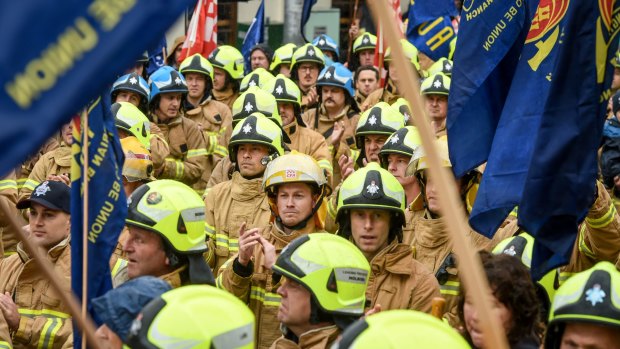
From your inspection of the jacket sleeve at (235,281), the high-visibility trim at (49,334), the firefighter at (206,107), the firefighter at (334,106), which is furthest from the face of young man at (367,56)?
the high-visibility trim at (49,334)

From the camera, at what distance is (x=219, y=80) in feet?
55.2

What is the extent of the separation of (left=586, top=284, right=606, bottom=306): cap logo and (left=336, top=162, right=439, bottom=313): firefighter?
2.05m

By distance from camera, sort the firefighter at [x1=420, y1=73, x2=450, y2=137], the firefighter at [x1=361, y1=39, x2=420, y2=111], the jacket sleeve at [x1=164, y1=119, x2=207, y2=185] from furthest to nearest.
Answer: the firefighter at [x1=361, y1=39, x2=420, y2=111] → the jacket sleeve at [x1=164, y1=119, x2=207, y2=185] → the firefighter at [x1=420, y1=73, x2=450, y2=137]

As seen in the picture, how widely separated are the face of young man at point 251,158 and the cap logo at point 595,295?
499cm

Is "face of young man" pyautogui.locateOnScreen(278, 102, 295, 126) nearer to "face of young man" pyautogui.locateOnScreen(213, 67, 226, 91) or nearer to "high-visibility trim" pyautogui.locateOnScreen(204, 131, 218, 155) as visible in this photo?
"high-visibility trim" pyautogui.locateOnScreen(204, 131, 218, 155)

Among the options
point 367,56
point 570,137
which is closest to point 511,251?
point 570,137

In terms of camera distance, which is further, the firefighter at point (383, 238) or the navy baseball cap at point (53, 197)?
the navy baseball cap at point (53, 197)

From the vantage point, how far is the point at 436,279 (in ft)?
25.5

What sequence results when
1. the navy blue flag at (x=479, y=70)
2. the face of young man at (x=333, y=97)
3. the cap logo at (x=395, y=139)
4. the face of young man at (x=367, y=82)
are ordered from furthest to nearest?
1. the face of young man at (x=367, y=82)
2. the face of young man at (x=333, y=97)
3. the cap logo at (x=395, y=139)
4. the navy blue flag at (x=479, y=70)

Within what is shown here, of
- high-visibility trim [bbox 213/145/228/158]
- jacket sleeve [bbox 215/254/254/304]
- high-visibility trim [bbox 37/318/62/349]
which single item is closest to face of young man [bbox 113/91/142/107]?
high-visibility trim [bbox 213/145/228/158]

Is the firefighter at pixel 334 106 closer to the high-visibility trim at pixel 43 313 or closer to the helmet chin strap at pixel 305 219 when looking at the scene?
the helmet chin strap at pixel 305 219

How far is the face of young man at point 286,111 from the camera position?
13.5 metres

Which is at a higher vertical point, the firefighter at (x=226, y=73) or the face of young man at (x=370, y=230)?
the firefighter at (x=226, y=73)

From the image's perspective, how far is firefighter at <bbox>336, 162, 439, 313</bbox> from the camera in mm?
7551
